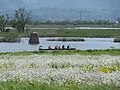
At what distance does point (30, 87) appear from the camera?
46.6 ft

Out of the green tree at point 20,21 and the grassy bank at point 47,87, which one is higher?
the grassy bank at point 47,87

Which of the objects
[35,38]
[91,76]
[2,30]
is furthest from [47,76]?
[2,30]

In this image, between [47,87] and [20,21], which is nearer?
[47,87]

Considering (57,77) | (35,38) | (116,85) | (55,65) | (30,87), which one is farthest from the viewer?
(35,38)

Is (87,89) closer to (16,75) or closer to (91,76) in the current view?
(91,76)

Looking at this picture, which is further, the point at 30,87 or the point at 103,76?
the point at 103,76

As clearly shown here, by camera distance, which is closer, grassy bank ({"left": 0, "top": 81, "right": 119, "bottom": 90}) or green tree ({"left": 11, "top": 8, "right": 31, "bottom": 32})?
grassy bank ({"left": 0, "top": 81, "right": 119, "bottom": 90})

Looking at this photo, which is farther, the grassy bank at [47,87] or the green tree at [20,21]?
the green tree at [20,21]

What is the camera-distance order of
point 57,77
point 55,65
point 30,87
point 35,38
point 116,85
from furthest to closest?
point 35,38
point 55,65
point 57,77
point 116,85
point 30,87

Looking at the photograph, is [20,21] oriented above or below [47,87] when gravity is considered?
below

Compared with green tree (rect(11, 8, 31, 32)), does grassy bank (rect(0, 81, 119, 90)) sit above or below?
above

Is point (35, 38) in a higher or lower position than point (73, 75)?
lower

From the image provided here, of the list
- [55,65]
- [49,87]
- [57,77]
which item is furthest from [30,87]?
[55,65]

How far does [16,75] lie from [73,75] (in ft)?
8.00
